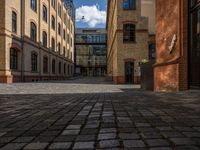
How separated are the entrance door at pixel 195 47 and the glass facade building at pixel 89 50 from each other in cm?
7148

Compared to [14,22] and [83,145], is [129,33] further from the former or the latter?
[83,145]

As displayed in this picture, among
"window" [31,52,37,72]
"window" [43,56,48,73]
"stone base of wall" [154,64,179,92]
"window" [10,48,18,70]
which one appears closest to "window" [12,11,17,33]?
"window" [10,48,18,70]

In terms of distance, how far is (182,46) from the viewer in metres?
10.6

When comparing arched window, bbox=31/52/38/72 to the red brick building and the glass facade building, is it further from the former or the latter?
the glass facade building

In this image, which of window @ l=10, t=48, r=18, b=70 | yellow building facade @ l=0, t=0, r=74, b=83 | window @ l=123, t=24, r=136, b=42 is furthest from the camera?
window @ l=123, t=24, r=136, b=42

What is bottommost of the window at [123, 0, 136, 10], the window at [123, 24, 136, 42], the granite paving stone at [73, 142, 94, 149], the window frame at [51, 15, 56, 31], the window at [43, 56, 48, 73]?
the granite paving stone at [73, 142, 94, 149]

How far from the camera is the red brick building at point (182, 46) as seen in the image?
10.1 m

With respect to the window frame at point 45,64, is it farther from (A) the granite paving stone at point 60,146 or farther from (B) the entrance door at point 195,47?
Answer: (A) the granite paving stone at point 60,146

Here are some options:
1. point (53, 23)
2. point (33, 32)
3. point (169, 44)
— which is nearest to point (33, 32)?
point (33, 32)

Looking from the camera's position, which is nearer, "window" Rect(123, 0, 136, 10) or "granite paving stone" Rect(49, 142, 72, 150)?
"granite paving stone" Rect(49, 142, 72, 150)

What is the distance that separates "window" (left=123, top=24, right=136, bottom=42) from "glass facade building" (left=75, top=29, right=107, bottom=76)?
53.0 metres

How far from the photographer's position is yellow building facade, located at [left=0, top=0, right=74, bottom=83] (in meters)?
25.8

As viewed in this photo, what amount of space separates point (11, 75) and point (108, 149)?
25048mm

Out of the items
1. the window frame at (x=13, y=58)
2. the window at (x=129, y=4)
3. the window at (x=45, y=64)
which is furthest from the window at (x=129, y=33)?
the window at (x=45, y=64)
